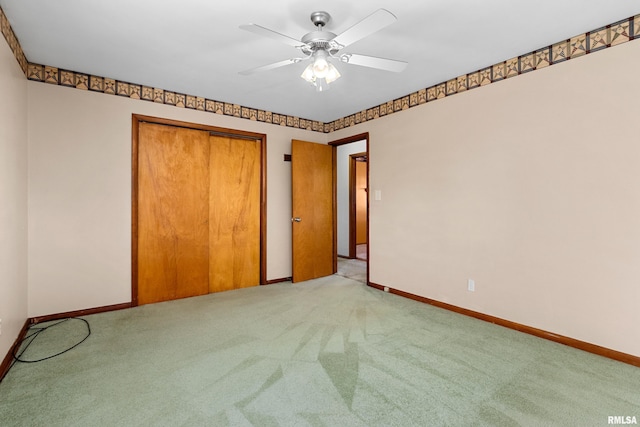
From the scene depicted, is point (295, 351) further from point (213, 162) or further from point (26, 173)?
point (26, 173)

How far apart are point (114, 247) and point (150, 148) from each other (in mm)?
1184

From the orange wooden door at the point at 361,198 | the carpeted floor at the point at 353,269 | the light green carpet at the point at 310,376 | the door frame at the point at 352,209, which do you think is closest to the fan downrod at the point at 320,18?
the light green carpet at the point at 310,376

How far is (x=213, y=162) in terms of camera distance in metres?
4.00

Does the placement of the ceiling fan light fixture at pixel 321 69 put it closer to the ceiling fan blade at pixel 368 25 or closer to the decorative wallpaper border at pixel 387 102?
the ceiling fan blade at pixel 368 25

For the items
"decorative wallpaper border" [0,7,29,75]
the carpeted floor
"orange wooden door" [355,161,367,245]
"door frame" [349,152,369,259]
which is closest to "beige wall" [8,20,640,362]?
"decorative wallpaper border" [0,7,29,75]

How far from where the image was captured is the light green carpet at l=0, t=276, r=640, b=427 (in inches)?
64.7

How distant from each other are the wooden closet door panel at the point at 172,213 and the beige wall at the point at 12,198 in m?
0.97

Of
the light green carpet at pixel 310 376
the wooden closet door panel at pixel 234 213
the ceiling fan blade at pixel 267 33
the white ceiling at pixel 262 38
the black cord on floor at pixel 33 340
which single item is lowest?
the light green carpet at pixel 310 376

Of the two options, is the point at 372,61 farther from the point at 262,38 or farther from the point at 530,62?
the point at 530,62

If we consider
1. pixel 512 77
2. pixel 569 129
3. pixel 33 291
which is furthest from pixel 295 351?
pixel 512 77

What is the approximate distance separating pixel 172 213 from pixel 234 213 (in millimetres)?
793

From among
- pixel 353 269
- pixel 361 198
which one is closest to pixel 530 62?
pixel 353 269

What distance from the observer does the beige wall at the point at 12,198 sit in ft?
6.89

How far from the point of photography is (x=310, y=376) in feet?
6.59
